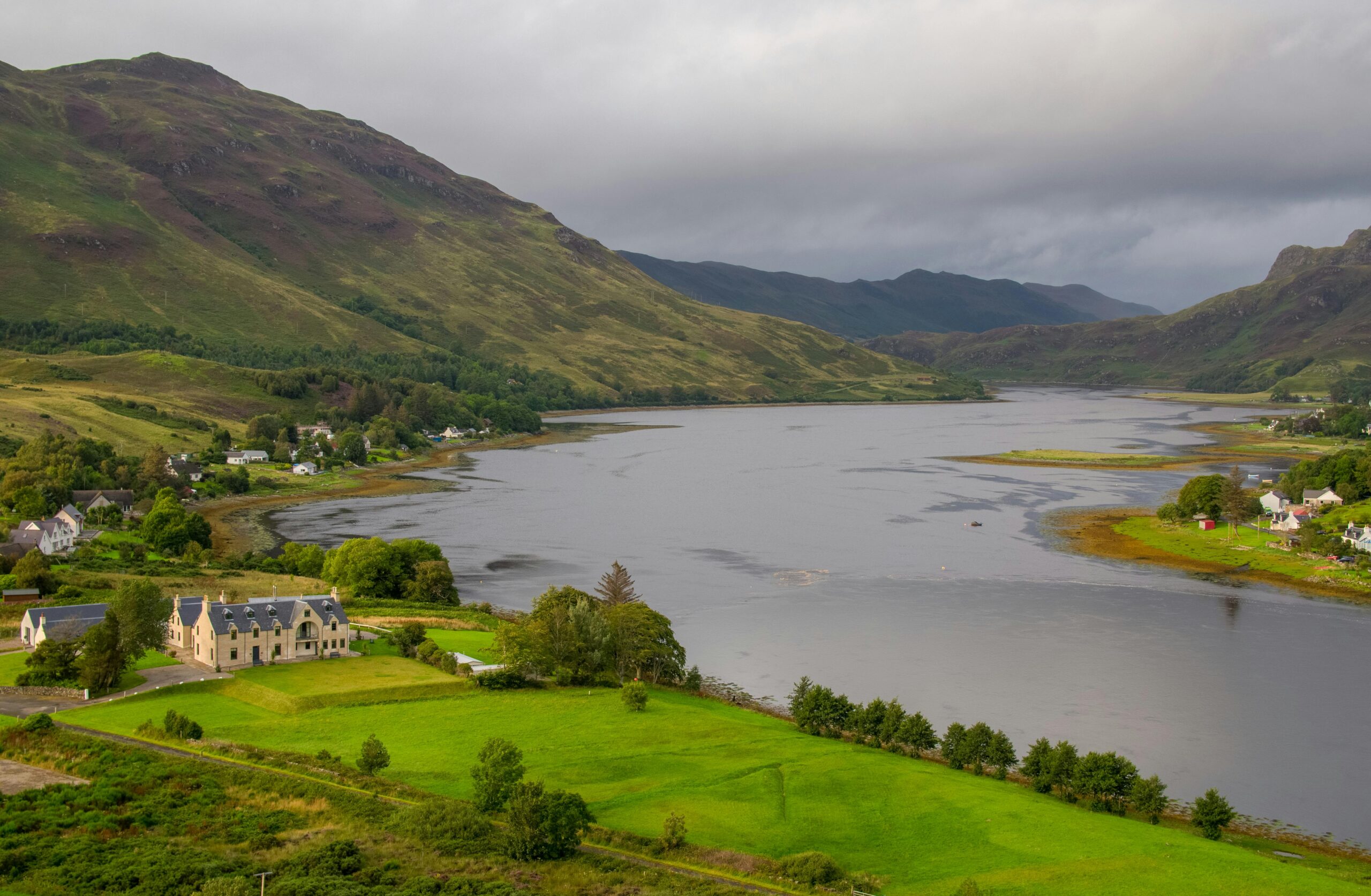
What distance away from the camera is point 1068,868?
2864 cm

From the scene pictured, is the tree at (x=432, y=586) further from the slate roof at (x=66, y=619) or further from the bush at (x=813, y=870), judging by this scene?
the bush at (x=813, y=870)

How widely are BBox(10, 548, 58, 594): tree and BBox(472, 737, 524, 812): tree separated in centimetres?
3855

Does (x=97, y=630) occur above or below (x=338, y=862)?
above

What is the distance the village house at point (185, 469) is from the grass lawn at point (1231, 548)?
295 ft

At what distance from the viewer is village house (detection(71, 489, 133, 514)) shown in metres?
84.8

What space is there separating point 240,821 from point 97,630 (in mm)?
15304

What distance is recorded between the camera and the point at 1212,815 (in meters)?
32.5

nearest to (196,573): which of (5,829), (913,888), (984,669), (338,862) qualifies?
(5,829)

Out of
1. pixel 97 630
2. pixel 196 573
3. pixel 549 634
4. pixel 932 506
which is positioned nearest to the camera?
pixel 97 630

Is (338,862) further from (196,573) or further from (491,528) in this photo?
(491,528)

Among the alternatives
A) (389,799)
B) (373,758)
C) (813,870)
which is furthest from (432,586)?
(813,870)

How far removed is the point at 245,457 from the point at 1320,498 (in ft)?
377

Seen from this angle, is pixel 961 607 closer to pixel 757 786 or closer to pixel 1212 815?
pixel 1212 815

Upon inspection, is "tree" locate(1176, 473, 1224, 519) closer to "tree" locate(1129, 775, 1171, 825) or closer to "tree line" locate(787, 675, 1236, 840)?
"tree line" locate(787, 675, 1236, 840)
